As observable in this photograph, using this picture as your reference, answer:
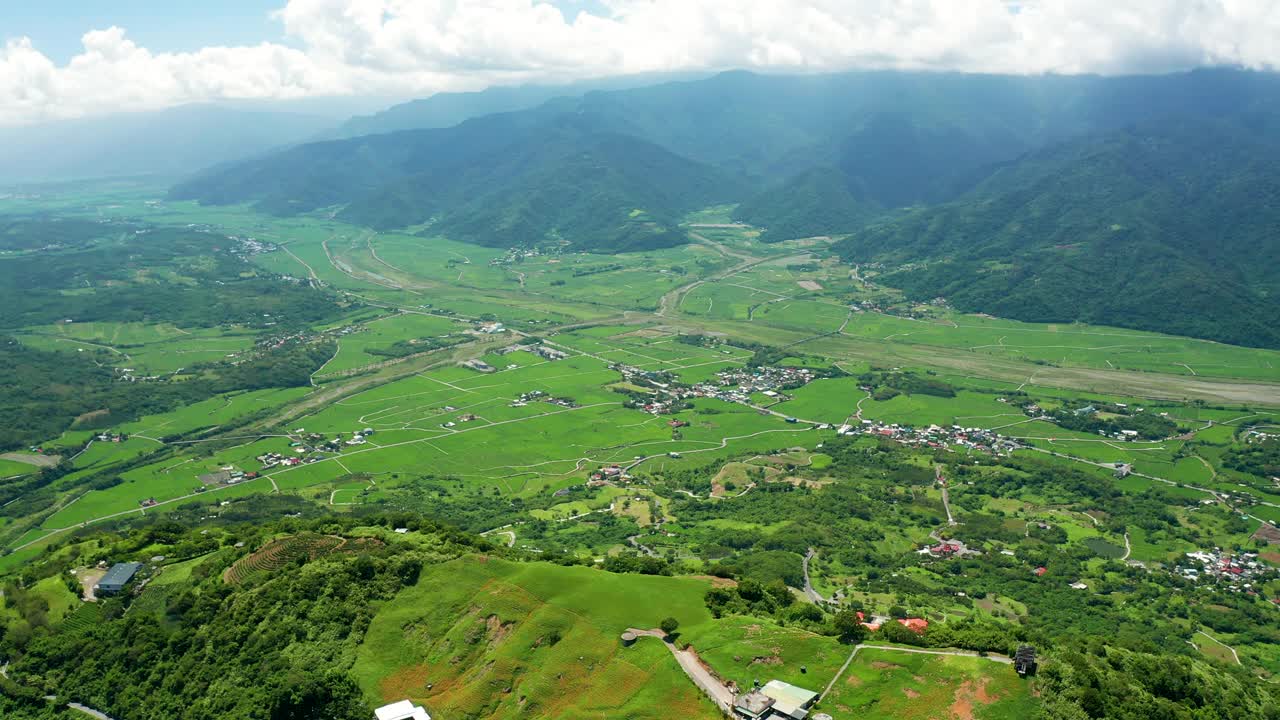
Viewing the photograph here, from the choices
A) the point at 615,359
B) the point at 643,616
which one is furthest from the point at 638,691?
A: the point at 615,359

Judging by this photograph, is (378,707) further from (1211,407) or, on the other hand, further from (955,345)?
(955,345)

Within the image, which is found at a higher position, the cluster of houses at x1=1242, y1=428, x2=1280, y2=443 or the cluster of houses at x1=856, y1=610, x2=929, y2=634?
the cluster of houses at x1=856, y1=610, x2=929, y2=634

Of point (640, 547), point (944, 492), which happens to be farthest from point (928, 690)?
point (944, 492)

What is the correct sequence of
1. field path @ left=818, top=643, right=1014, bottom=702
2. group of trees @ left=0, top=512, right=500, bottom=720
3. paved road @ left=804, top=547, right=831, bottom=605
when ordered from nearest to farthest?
field path @ left=818, top=643, right=1014, bottom=702
group of trees @ left=0, top=512, right=500, bottom=720
paved road @ left=804, top=547, right=831, bottom=605

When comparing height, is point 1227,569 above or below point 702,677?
below

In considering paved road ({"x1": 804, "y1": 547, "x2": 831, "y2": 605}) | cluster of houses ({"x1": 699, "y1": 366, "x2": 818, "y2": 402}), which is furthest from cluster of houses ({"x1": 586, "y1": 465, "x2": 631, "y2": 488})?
cluster of houses ({"x1": 699, "y1": 366, "x2": 818, "y2": 402})

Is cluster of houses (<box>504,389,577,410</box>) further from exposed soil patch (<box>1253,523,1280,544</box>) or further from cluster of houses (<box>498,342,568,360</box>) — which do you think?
exposed soil patch (<box>1253,523,1280,544</box>)

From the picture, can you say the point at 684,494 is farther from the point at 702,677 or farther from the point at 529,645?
the point at 702,677
